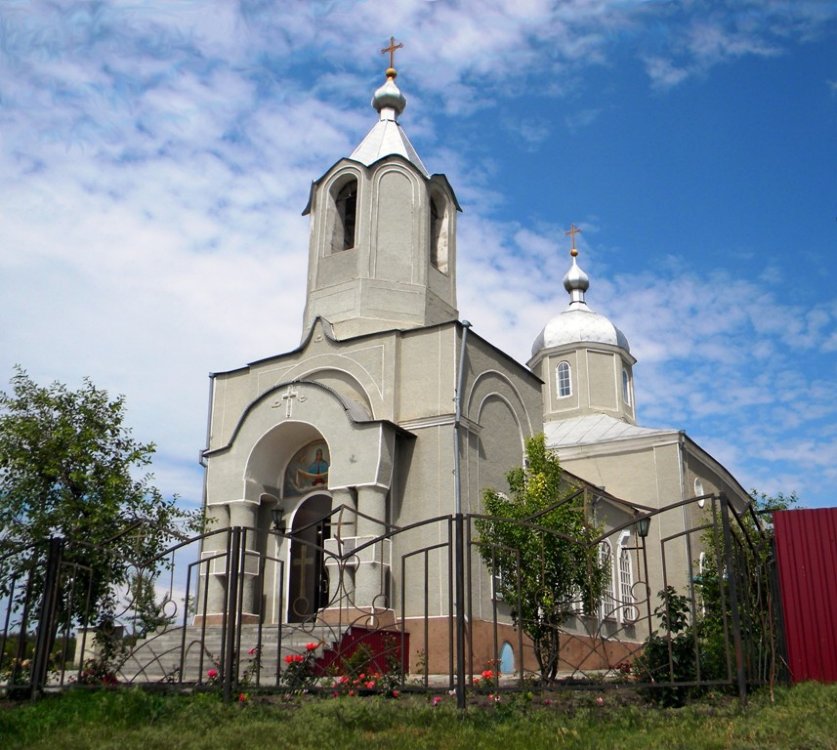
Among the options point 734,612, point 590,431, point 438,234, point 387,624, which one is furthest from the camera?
point 590,431

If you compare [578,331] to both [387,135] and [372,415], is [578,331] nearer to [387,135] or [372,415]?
[387,135]

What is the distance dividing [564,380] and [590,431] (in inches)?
146

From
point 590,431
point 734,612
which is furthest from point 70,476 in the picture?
point 590,431

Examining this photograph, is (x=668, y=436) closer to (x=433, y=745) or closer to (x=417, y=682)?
(x=417, y=682)

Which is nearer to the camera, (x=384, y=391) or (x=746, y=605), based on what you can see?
(x=746, y=605)

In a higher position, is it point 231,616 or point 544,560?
point 544,560

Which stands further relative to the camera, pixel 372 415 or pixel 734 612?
pixel 372 415

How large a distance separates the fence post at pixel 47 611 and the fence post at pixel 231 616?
1.86 metres

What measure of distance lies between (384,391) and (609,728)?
10556mm

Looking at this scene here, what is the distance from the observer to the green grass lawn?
20.1 feet

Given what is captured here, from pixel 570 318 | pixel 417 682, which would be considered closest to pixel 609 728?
pixel 417 682

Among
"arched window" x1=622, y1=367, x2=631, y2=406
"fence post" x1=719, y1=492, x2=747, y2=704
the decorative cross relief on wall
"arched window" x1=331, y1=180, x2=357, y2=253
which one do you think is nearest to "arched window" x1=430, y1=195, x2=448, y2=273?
"arched window" x1=331, y1=180, x2=357, y2=253

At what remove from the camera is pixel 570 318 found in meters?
31.6

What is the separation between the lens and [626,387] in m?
30.7
